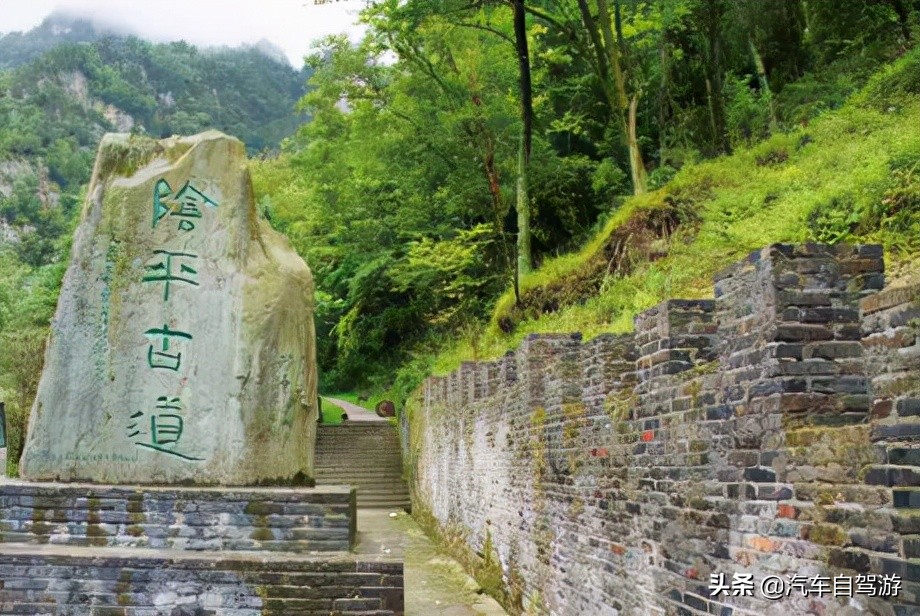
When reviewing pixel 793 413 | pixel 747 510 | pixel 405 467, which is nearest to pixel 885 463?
pixel 793 413

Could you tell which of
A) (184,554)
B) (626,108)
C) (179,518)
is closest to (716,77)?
(626,108)

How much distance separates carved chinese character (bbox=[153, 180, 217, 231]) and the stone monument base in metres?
2.41

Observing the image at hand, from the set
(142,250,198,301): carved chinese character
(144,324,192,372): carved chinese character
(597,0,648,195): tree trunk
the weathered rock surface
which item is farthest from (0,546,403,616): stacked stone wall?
(597,0,648,195): tree trunk

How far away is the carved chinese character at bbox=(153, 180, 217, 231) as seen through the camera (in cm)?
721

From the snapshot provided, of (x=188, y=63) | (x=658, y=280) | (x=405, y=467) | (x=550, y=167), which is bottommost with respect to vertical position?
(x=405, y=467)

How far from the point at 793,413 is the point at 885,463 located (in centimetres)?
56

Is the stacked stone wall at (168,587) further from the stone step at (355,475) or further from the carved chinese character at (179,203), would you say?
the stone step at (355,475)

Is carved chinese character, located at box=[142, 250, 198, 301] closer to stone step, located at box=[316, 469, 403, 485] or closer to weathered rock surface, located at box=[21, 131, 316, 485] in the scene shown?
A: weathered rock surface, located at box=[21, 131, 316, 485]

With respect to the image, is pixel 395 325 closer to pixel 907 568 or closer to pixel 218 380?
pixel 218 380

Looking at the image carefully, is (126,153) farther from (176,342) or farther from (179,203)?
(176,342)

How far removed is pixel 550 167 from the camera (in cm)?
1523

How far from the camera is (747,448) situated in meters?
3.19

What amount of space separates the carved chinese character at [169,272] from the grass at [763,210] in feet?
13.0

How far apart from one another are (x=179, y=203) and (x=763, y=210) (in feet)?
19.7
